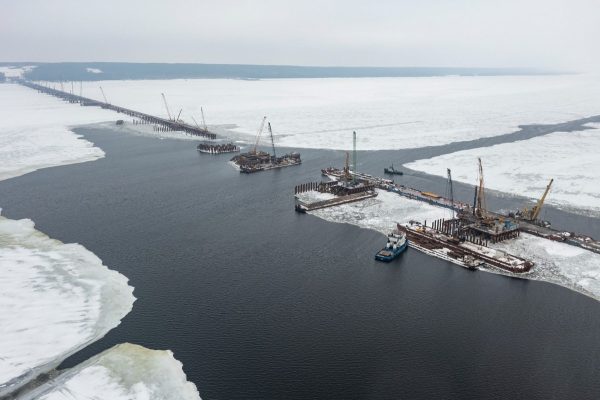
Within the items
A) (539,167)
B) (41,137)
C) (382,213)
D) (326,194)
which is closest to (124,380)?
(382,213)

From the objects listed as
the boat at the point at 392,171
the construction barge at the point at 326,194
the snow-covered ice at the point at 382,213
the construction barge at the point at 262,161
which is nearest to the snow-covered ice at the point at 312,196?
the construction barge at the point at 326,194

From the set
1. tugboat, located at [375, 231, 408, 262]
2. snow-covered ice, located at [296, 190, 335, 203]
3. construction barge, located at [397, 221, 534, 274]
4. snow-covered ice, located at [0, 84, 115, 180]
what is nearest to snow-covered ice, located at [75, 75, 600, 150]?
snow-covered ice, located at [0, 84, 115, 180]

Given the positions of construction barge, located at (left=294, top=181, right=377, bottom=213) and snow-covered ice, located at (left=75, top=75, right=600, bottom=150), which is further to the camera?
snow-covered ice, located at (left=75, top=75, right=600, bottom=150)

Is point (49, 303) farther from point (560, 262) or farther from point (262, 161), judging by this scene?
point (262, 161)

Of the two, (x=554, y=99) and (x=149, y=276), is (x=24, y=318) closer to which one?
(x=149, y=276)

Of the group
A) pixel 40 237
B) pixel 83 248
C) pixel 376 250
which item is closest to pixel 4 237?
pixel 40 237

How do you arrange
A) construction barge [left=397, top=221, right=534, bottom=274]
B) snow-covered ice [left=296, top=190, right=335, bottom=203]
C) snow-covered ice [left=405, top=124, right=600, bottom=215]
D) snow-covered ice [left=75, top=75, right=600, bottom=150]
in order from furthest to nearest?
1. snow-covered ice [left=75, top=75, right=600, bottom=150]
2. snow-covered ice [left=296, top=190, right=335, bottom=203]
3. snow-covered ice [left=405, top=124, right=600, bottom=215]
4. construction barge [left=397, top=221, right=534, bottom=274]

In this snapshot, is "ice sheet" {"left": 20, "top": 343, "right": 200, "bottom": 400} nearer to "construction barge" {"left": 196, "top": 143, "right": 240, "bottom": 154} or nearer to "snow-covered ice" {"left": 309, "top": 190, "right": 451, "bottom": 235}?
"snow-covered ice" {"left": 309, "top": 190, "right": 451, "bottom": 235}
